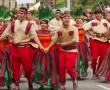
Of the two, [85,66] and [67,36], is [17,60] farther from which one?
[85,66]

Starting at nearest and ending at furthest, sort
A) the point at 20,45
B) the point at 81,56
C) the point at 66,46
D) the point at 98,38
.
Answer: the point at 20,45 → the point at 66,46 → the point at 98,38 → the point at 81,56

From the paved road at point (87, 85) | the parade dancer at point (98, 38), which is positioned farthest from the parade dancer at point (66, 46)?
the parade dancer at point (98, 38)

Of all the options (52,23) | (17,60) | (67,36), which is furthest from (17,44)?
(52,23)

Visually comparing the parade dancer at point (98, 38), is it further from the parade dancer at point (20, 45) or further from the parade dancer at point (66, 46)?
the parade dancer at point (20, 45)

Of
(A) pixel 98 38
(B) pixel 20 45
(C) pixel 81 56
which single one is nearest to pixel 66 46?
(B) pixel 20 45

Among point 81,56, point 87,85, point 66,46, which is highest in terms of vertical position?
point 66,46

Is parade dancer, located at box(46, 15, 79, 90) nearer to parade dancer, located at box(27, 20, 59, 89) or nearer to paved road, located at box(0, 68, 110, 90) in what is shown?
parade dancer, located at box(27, 20, 59, 89)

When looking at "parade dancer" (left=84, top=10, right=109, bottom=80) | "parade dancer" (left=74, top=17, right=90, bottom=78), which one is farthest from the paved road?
"parade dancer" (left=84, top=10, right=109, bottom=80)

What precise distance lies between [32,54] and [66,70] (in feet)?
2.88

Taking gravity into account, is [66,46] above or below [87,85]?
above

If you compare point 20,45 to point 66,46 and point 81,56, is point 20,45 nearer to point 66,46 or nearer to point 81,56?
point 66,46

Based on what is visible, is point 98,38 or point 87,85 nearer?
point 87,85

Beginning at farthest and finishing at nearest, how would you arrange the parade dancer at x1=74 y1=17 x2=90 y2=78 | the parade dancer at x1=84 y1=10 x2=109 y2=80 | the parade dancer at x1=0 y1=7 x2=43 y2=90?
the parade dancer at x1=74 y1=17 x2=90 y2=78
the parade dancer at x1=84 y1=10 x2=109 y2=80
the parade dancer at x1=0 y1=7 x2=43 y2=90

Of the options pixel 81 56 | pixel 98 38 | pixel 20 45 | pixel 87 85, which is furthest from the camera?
pixel 81 56
